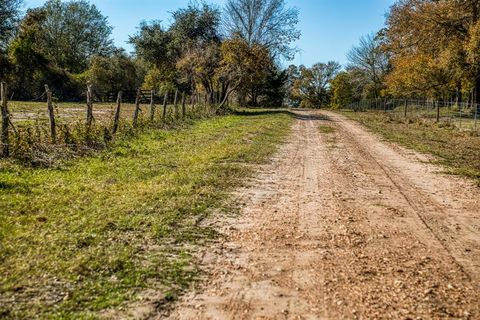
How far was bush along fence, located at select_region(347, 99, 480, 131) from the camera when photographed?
79.6 ft

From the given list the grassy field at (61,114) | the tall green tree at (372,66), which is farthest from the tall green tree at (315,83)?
the grassy field at (61,114)

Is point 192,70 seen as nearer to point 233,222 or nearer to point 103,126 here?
point 103,126

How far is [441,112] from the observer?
2841 cm

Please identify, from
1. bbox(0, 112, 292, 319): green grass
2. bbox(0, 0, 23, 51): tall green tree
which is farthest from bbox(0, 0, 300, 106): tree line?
bbox(0, 112, 292, 319): green grass

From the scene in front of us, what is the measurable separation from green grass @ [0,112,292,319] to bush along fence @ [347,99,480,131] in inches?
718

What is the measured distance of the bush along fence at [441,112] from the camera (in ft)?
79.6

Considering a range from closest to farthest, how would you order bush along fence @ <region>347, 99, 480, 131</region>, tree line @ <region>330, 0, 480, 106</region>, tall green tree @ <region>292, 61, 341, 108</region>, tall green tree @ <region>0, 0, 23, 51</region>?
bush along fence @ <region>347, 99, 480, 131</region>
tree line @ <region>330, 0, 480, 106</region>
tall green tree @ <region>0, 0, 23, 51</region>
tall green tree @ <region>292, 61, 341, 108</region>

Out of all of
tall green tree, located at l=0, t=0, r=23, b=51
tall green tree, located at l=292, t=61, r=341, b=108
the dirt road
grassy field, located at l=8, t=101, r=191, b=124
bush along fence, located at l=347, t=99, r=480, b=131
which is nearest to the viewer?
the dirt road

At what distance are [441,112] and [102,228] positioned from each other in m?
27.4

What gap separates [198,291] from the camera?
4.11m

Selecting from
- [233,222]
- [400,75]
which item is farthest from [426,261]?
[400,75]

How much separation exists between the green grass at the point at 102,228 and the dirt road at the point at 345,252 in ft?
1.57

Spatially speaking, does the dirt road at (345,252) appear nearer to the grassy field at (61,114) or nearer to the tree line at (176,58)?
the grassy field at (61,114)

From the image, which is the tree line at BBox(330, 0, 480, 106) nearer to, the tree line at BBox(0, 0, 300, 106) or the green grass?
the tree line at BBox(0, 0, 300, 106)
